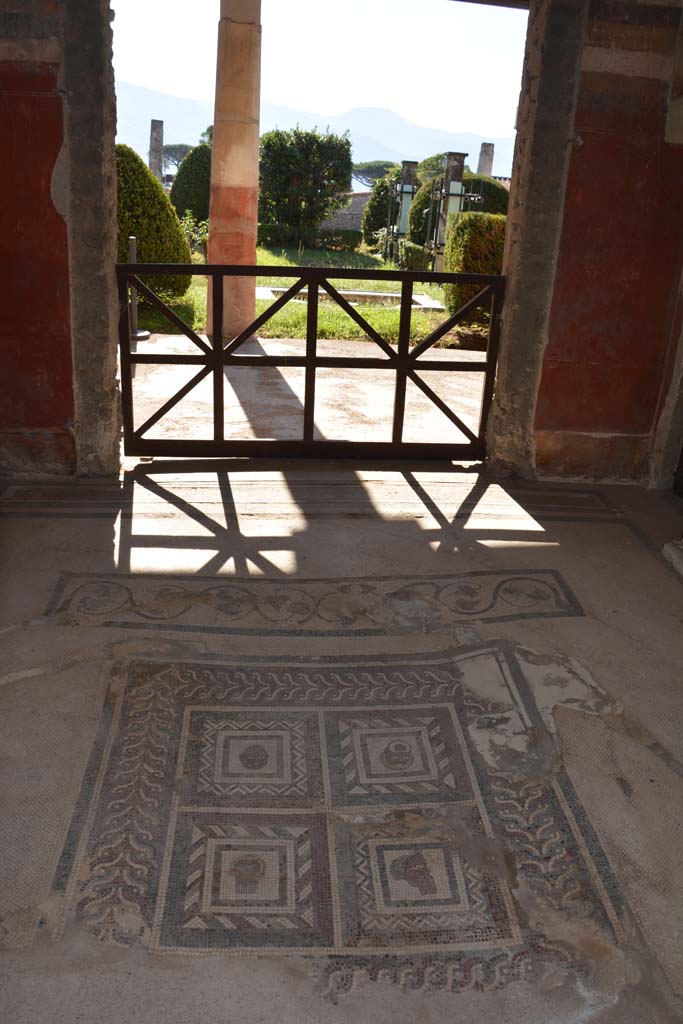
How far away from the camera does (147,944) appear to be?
2168 mm

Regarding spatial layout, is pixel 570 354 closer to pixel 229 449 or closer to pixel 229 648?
pixel 229 449

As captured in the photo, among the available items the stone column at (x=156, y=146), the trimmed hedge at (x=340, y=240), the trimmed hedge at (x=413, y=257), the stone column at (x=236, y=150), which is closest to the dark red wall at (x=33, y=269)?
the stone column at (x=236, y=150)

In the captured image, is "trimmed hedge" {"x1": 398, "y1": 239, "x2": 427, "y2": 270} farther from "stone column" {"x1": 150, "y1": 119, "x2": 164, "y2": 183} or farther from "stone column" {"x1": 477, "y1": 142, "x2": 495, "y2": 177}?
"stone column" {"x1": 477, "y1": 142, "x2": 495, "y2": 177}

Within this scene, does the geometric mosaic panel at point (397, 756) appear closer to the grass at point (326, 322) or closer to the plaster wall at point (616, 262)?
the plaster wall at point (616, 262)

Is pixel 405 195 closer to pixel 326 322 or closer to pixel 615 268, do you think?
pixel 326 322

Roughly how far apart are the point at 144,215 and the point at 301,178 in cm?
1115

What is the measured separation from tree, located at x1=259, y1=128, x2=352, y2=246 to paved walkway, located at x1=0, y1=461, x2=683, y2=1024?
684 inches

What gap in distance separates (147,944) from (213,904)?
20 cm

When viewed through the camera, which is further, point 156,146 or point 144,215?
point 156,146

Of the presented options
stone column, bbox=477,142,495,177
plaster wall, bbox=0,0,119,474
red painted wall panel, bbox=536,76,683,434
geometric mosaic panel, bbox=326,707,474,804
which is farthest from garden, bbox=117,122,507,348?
stone column, bbox=477,142,495,177

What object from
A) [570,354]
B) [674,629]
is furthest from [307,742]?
[570,354]

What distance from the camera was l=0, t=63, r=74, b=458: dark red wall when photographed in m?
4.46

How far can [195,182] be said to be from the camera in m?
20.0

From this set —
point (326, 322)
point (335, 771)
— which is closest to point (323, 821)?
point (335, 771)
